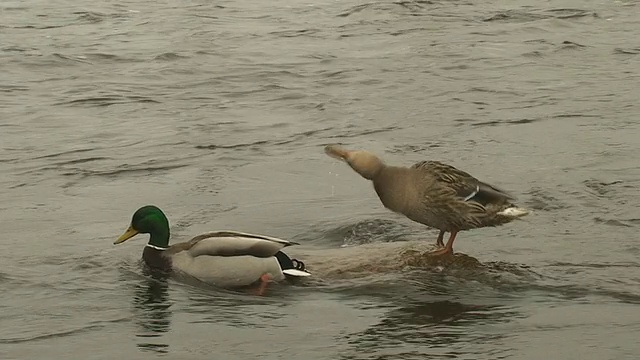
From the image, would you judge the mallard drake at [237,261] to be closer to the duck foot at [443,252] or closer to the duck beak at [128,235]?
the duck beak at [128,235]

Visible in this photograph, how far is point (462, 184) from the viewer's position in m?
8.95

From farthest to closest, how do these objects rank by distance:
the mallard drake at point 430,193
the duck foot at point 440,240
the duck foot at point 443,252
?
1. the duck foot at point 440,240
2. the duck foot at point 443,252
3. the mallard drake at point 430,193

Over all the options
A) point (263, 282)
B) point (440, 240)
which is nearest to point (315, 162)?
point (440, 240)

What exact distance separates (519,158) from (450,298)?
4080 millimetres

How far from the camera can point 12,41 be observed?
66.6ft

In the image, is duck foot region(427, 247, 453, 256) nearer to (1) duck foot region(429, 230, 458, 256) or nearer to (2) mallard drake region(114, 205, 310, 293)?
(1) duck foot region(429, 230, 458, 256)

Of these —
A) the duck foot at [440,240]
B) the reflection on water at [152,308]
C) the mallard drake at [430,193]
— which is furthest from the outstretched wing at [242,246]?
the duck foot at [440,240]

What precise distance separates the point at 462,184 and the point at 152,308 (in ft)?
7.15

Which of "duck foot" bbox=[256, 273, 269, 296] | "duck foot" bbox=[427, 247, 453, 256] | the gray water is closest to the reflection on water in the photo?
the gray water

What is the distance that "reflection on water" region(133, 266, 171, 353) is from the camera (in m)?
7.74

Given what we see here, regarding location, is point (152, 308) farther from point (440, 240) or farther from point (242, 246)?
point (440, 240)

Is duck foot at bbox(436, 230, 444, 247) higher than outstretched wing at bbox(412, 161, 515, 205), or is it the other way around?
outstretched wing at bbox(412, 161, 515, 205)

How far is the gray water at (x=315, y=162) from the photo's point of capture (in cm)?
785

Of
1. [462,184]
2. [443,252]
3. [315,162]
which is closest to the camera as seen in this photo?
[462,184]
